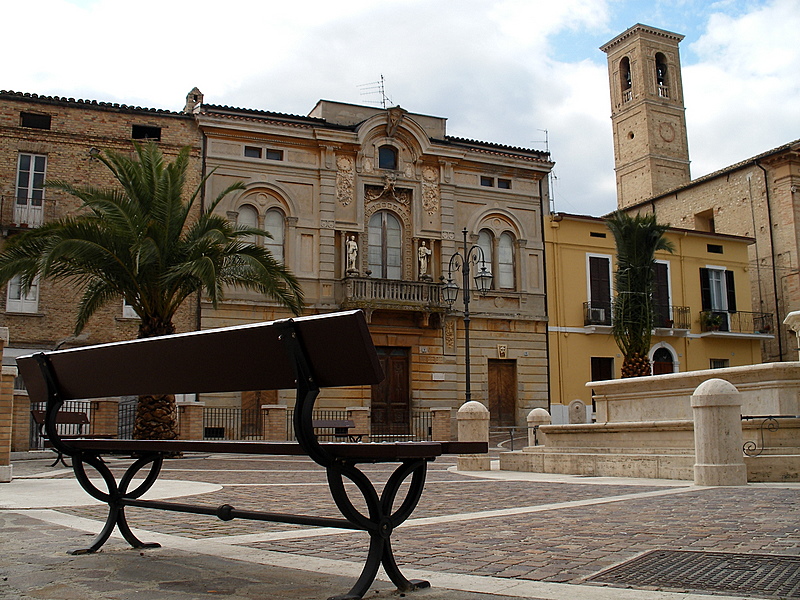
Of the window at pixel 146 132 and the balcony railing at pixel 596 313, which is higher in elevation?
the window at pixel 146 132

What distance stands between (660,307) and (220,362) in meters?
31.7

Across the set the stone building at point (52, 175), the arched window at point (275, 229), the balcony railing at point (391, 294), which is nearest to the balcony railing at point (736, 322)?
the balcony railing at point (391, 294)

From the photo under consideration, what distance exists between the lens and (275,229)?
93.1ft

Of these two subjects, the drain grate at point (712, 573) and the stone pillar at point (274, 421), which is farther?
the stone pillar at point (274, 421)

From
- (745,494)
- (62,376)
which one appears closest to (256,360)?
(62,376)

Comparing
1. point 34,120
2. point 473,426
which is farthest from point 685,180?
point 473,426

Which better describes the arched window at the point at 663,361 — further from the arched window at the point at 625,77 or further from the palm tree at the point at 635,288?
the arched window at the point at 625,77

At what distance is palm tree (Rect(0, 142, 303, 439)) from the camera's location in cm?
1689

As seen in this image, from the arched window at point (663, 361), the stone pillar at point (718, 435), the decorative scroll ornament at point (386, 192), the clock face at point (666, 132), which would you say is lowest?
the stone pillar at point (718, 435)

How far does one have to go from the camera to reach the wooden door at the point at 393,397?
28.3 meters

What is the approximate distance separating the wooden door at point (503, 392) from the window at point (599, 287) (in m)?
4.35

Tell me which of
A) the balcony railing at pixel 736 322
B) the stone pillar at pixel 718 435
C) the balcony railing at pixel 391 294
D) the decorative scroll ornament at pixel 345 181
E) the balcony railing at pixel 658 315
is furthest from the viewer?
the balcony railing at pixel 736 322

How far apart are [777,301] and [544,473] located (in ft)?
87.4

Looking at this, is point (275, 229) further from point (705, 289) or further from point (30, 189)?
point (705, 289)
